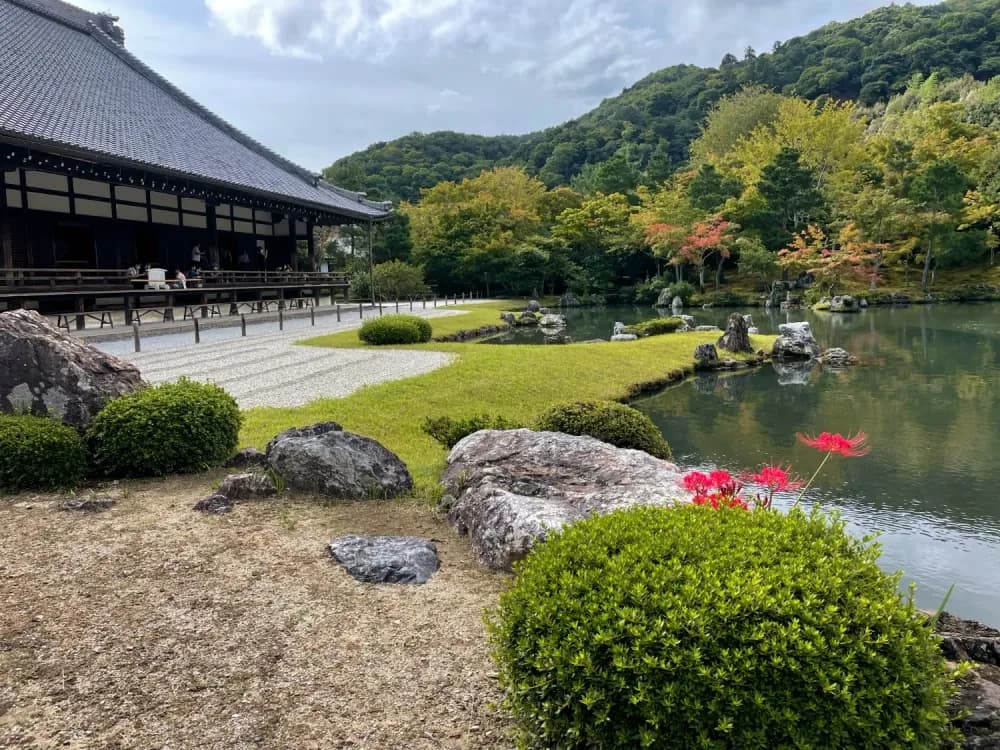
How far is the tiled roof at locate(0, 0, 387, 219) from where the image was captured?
16.3 m

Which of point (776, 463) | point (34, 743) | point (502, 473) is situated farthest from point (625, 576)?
point (776, 463)

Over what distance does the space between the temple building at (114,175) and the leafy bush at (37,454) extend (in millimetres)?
11294

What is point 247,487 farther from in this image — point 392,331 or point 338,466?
point 392,331

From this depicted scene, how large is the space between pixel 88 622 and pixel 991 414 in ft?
48.2

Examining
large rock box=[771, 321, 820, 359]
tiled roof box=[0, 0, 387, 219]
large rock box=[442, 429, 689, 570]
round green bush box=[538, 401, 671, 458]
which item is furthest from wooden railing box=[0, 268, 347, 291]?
large rock box=[771, 321, 820, 359]

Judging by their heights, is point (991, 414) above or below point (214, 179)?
below

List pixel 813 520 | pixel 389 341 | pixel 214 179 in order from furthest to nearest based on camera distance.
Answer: pixel 214 179
pixel 389 341
pixel 813 520

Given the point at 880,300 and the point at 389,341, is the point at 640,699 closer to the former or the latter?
the point at 389,341

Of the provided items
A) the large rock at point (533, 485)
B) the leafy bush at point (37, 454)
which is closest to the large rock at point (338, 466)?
the large rock at point (533, 485)

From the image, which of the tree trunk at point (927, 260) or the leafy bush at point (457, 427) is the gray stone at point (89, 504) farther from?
the tree trunk at point (927, 260)

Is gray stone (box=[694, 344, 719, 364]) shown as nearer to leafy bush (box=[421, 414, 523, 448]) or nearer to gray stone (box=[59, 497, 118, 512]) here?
leafy bush (box=[421, 414, 523, 448])

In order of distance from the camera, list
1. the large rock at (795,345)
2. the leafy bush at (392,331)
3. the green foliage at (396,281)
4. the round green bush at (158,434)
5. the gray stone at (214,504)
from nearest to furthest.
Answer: the gray stone at (214,504), the round green bush at (158,434), the leafy bush at (392,331), the large rock at (795,345), the green foliage at (396,281)

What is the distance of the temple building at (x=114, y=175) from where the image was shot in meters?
16.4

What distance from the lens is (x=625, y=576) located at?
7.52 feet
